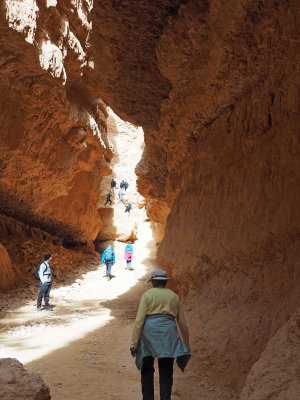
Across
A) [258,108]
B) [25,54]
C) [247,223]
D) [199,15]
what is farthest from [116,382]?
[25,54]

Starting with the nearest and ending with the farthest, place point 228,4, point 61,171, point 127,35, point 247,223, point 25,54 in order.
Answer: point 228,4 < point 247,223 < point 127,35 < point 25,54 < point 61,171

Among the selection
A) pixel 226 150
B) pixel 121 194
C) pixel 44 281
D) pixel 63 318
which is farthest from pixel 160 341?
pixel 121 194

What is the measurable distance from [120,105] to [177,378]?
536cm

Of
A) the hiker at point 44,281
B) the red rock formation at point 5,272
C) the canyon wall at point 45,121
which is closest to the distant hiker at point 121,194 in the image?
A: the canyon wall at point 45,121

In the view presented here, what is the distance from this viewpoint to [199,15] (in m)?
4.22

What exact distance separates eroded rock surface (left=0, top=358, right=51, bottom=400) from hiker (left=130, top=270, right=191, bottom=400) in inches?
29.1

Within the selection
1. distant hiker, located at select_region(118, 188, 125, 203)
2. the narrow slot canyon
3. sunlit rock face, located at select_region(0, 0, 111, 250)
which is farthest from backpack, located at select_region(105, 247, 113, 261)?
distant hiker, located at select_region(118, 188, 125, 203)

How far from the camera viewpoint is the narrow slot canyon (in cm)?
321

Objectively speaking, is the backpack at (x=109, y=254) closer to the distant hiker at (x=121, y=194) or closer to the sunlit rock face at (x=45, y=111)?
the sunlit rock face at (x=45, y=111)

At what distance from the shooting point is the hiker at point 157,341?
252 centimetres

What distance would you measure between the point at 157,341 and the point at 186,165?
13.0 ft

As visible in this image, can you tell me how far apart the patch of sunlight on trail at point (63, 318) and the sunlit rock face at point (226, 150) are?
7.04 feet

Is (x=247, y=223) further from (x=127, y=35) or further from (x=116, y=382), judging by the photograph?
(x=127, y=35)

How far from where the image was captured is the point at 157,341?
2.52 m
